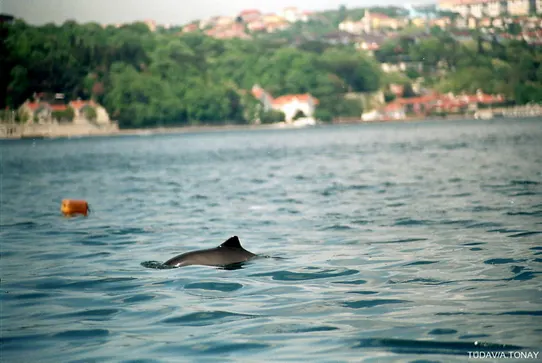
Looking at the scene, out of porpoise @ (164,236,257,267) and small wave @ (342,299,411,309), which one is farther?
porpoise @ (164,236,257,267)

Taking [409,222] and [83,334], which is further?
[409,222]

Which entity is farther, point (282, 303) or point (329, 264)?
point (329, 264)

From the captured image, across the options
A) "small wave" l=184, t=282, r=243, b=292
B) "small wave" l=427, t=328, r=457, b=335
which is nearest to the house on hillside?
"small wave" l=184, t=282, r=243, b=292

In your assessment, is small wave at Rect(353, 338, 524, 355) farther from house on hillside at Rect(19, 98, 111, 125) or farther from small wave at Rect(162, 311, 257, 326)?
house on hillside at Rect(19, 98, 111, 125)

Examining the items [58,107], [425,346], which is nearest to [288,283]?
[425,346]

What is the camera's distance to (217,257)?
1490 centimetres

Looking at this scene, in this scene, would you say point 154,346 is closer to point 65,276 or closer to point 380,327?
point 380,327

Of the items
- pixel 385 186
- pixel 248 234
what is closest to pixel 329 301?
pixel 248 234

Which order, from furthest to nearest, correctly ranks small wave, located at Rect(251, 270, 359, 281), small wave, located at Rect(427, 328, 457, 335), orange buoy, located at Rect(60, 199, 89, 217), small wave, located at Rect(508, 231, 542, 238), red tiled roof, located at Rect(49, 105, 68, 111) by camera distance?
red tiled roof, located at Rect(49, 105, 68, 111) < orange buoy, located at Rect(60, 199, 89, 217) < small wave, located at Rect(508, 231, 542, 238) < small wave, located at Rect(251, 270, 359, 281) < small wave, located at Rect(427, 328, 457, 335)

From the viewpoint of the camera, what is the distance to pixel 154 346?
991cm

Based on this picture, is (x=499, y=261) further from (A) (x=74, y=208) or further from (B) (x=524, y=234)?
(A) (x=74, y=208)

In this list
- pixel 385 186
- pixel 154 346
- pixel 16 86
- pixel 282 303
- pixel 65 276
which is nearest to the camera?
pixel 154 346

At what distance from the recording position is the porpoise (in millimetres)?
14828

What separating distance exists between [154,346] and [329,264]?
5.51 metres
